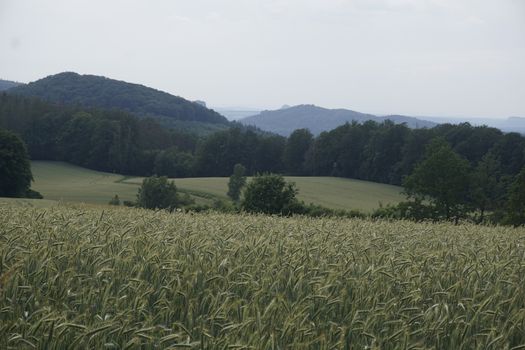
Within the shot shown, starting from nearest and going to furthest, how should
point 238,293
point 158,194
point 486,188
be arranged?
point 238,293
point 158,194
point 486,188

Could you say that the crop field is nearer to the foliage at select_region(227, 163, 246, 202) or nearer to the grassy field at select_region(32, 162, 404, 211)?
the grassy field at select_region(32, 162, 404, 211)

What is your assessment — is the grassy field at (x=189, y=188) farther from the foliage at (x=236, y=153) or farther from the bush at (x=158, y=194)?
the foliage at (x=236, y=153)

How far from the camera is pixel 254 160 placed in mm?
112938

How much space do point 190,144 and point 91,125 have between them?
2797cm

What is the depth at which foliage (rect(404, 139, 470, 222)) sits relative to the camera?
49.4 m

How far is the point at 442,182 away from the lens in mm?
49594

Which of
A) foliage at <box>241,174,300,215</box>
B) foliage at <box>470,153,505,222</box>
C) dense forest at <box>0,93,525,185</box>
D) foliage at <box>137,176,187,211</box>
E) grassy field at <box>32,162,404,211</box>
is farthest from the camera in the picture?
dense forest at <box>0,93,525,185</box>

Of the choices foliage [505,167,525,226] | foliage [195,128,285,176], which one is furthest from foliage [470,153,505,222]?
foliage [195,128,285,176]

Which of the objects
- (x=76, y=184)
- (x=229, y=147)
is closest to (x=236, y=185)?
(x=76, y=184)

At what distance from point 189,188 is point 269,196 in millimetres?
37955

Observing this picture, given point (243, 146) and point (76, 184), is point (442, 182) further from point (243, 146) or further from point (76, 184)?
point (243, 146)

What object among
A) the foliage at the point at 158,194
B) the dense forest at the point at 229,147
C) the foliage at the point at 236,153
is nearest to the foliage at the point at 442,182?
the foliage at the point at 158,194

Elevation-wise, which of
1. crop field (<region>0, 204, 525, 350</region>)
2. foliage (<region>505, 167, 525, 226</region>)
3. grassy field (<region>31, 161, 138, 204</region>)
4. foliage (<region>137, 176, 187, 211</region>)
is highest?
crop field (<region>0, 204, 525, 350</region>)

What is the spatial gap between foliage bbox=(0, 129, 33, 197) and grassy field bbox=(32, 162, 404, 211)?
5.27 m
